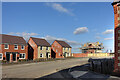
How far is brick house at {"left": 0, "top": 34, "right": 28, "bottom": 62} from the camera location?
3490cm

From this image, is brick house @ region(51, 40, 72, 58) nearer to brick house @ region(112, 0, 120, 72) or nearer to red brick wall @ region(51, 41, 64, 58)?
red brick wall @ region(51, 41, 64, 58)

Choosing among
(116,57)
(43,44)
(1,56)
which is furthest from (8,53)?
(116,57)

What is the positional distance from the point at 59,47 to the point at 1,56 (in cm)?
3019

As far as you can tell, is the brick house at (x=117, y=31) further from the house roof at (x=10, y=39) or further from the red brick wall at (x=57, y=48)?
the red brick wall at (x=57, y=48)

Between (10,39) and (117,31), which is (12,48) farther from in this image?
(117,31)

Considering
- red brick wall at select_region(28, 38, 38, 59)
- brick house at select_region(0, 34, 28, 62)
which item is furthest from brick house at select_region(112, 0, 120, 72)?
red brick wall at select_region(28, 38, 38, 59)

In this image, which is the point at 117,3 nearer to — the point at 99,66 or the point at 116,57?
the point at 116,57

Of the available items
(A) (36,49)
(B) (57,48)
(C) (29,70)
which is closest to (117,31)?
(C) (29,70)

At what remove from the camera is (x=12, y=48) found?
37281 millimetres

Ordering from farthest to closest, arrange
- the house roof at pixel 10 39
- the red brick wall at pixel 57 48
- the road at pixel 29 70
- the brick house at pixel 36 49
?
1. the red brick wall at pixel 57 48
2. the brick house at pixel 36 49
3. the house roof at pixel 10 39
4. the road at pixel 29 70

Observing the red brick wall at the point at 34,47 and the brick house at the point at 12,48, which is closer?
the brick house at the point at 12,48

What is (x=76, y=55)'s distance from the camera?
68.9 meters

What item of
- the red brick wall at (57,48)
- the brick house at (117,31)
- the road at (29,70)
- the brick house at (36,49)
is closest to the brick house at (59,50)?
the red brick wall at (57,48)

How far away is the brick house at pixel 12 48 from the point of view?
3490 centimetres
